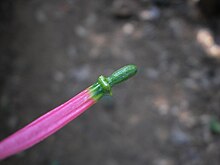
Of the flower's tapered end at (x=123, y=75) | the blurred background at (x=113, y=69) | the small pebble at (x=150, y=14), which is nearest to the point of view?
the flower's tapered end at (x=123, y=75)

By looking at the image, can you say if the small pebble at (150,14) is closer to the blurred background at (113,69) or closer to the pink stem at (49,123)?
the blurred background at (113,69)

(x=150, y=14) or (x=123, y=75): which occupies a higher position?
(x=150, y=14)

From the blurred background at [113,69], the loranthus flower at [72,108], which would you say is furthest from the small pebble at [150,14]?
the loranthus flower at [72,108]

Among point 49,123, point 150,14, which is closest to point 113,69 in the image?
point 150,14

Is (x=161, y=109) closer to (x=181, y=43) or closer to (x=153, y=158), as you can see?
(x=153, y=158)

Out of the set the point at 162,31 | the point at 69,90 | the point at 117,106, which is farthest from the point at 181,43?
the point at 69,90

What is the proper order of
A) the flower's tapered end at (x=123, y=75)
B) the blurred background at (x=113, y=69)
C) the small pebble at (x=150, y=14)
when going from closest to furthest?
the flower's tapered end at (x=123, y=75), the blurred background at (x=113, y=69), the small pebble at (x=150, y=14)

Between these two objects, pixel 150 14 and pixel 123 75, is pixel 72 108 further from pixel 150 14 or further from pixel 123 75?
pixel 150 14
